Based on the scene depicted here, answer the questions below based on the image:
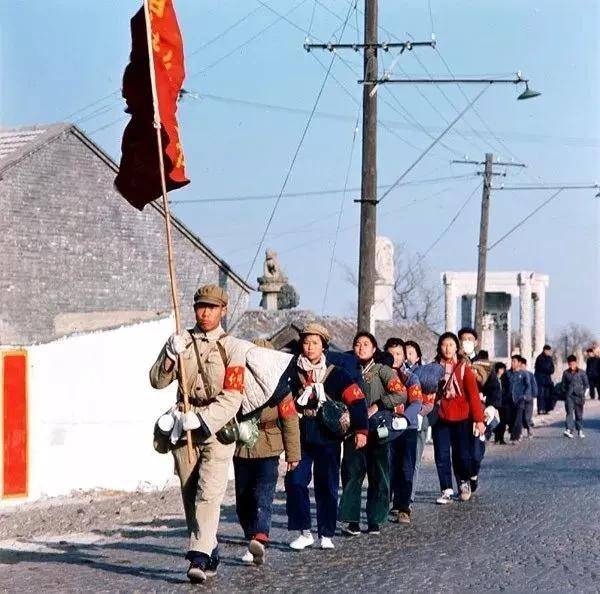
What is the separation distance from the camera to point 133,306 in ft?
109

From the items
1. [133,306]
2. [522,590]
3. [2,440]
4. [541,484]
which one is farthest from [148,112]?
[133,306]

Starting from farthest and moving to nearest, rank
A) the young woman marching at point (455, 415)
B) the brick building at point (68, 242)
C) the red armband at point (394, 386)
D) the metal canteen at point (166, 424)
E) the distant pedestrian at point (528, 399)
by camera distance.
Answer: the distant pedestrian at point (528, 399)
the brick building at point (68, 242)
the young woman marching at point (455, 415)
the red armband at point (394, 386)
the metal canteen at point (166, 424)

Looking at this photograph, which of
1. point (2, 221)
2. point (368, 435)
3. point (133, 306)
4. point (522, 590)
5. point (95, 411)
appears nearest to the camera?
point (522, 590)

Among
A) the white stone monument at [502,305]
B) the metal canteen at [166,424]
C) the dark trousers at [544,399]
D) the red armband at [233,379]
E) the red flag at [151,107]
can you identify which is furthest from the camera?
the white stone monument at [502,305]

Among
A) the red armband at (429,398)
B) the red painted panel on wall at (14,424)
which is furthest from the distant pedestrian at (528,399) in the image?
the red painted panel on wall at (14,424)

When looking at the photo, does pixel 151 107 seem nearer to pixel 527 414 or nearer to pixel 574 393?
pixel 574 393

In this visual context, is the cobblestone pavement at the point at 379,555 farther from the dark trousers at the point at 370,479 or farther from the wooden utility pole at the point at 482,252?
the wooden utility pole at the point at 482,252

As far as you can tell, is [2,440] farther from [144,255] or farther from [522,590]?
[144,255]

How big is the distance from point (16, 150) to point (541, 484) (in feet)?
49.3

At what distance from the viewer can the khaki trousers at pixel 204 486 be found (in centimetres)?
1014

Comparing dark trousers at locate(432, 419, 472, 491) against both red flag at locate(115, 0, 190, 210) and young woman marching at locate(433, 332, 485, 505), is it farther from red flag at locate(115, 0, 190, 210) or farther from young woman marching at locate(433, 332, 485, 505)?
red flag at locate(115, 0, 190, 210)

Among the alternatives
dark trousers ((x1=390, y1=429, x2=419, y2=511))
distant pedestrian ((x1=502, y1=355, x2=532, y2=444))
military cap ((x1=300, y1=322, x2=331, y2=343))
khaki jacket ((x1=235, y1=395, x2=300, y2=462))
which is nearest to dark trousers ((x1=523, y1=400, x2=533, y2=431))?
distant pedestrian ((x1=502, y1=355, x2=532, y2=444))

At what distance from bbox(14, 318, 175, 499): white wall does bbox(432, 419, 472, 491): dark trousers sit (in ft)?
11.6

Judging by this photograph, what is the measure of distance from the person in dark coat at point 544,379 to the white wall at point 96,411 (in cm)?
2253
